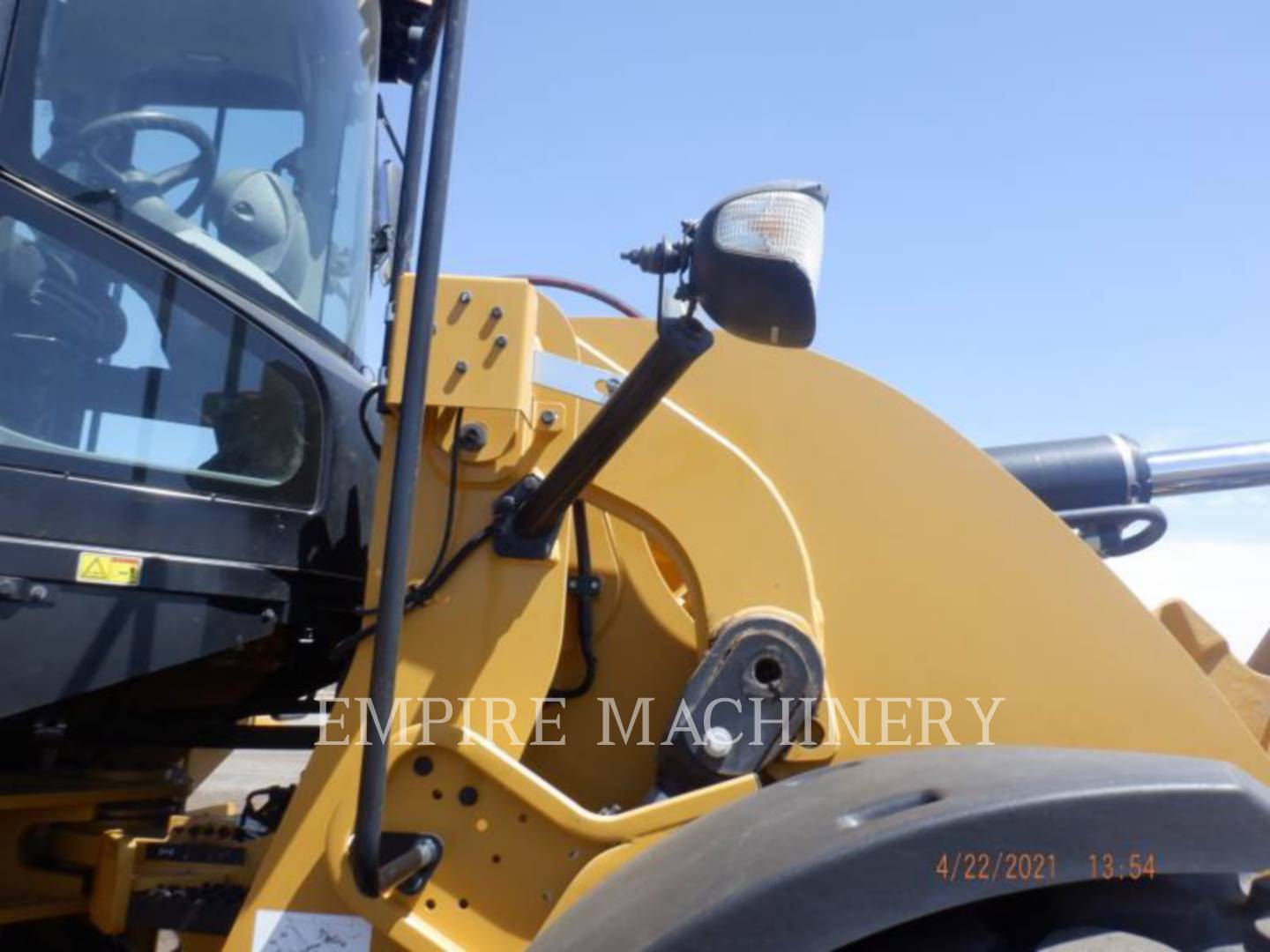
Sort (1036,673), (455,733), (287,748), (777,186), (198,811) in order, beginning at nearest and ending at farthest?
(777,186) < (455,733) < (1036,673) < (198,811) < (287,748)

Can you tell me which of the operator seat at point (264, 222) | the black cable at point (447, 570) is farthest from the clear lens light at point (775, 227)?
the operator seat at point (264, 222)

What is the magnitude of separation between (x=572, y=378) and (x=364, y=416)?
1.53 feet

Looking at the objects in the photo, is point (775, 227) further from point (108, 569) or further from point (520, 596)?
point (108, 569)

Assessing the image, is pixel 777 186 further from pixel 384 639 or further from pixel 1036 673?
pixel 1036 673

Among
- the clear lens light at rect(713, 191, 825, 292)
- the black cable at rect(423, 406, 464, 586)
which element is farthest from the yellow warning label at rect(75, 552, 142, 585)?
the clear lens light at rect(713, 191, 825, 292)

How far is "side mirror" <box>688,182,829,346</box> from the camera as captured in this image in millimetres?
1524

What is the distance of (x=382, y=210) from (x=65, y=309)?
1094mm

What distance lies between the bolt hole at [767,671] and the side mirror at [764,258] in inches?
24.6

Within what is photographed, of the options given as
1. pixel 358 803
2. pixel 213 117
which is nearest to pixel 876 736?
pixel 358 803

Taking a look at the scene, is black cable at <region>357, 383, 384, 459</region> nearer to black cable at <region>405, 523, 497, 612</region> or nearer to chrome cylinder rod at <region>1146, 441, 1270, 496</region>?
black cable at <region>405, 523, 497, 612</region>

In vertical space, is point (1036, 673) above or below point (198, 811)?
above

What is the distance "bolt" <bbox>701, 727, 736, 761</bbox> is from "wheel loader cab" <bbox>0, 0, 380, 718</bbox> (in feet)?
2.72

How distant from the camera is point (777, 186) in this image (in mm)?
1553

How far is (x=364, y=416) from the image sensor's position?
90.0 inches
